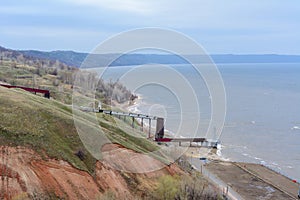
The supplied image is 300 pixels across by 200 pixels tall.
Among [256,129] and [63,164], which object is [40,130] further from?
[256,129]

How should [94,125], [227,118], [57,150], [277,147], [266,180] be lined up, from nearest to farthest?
[57,150]
[94,125]
[266,180]
[277,147]
[227,118]

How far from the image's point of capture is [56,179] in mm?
23000

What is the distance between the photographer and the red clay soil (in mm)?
21172

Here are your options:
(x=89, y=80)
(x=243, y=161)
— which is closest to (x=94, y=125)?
(x=243, y=161)

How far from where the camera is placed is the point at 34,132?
25859 millimetres

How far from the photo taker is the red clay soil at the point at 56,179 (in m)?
21.2

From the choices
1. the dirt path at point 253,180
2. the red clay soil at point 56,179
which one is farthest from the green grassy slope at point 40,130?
the dirt path at point 253,180

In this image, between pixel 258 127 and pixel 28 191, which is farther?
pixel 258 127

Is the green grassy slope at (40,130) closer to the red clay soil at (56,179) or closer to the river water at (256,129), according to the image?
the red clay soil at (56,179)

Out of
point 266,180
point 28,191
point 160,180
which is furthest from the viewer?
point 266,180

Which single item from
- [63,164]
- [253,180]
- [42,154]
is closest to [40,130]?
[42,154]

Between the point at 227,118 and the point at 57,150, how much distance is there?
6607cm

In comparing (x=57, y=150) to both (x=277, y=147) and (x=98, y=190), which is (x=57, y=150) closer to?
(x=98, y=190)

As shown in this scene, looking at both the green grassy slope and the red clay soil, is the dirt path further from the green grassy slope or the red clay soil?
the red clay soil
